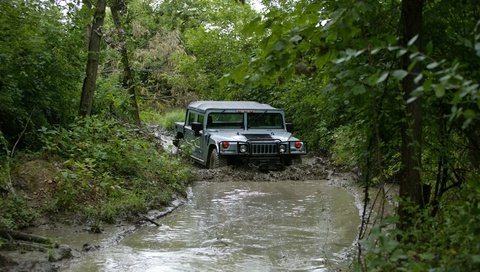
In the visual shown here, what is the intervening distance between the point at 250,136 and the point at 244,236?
5475mm

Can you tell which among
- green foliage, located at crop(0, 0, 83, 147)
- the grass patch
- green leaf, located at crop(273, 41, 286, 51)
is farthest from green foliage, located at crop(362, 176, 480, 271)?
the grass patch

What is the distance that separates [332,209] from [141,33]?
598 inches

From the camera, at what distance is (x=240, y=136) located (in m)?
12.9

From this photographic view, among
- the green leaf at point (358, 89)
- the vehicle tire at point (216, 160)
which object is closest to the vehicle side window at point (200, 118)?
the vehicle tire at point (216, 160)

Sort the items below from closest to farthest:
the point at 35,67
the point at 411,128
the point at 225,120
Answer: the point at 411,128
the point at 35,67
the point at 225,120

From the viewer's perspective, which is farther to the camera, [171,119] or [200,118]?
[171,119]

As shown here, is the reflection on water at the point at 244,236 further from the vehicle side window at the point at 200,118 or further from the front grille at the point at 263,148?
the vehicle side window at the point at 200,118

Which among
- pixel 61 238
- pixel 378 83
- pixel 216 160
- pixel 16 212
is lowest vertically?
pixel 61 238

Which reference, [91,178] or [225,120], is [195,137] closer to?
[225,120]

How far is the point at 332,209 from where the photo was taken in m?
9.69

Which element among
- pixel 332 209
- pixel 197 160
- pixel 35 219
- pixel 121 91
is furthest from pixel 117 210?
pixel 121 91

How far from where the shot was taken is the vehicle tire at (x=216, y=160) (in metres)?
12.7

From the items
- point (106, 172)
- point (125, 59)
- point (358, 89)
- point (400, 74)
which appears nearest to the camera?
point (400, 74)

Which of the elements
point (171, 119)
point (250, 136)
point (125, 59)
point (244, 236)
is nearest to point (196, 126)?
point (250, 136)
